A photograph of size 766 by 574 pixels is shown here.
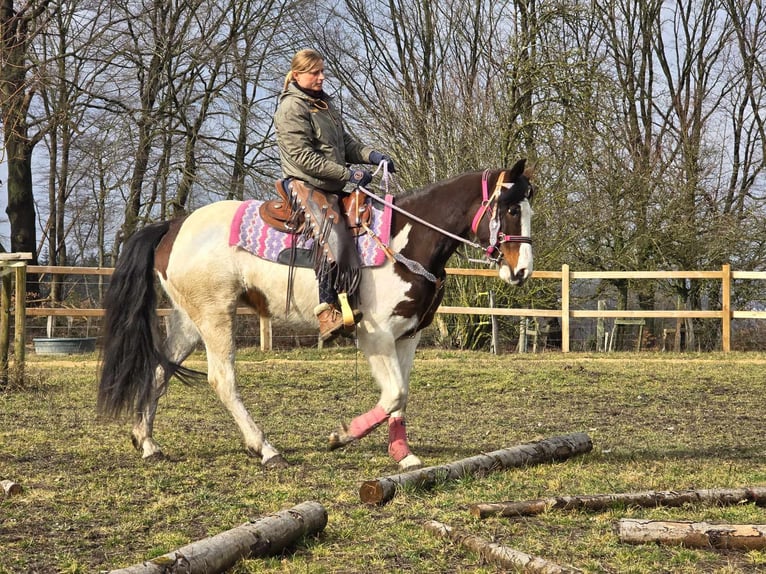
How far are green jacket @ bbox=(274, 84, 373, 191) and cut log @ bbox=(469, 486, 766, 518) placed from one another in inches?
101

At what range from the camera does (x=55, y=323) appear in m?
18.1

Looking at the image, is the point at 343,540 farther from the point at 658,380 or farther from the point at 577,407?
the point at 658,380

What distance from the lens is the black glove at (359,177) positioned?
19.9 ft

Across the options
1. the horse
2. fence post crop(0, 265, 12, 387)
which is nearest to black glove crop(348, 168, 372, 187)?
the horse

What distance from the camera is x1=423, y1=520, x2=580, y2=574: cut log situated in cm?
343

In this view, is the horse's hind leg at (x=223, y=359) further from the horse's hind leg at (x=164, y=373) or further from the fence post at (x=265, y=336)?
the fence post at (x=265, y=336)

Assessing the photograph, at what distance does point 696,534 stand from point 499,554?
0.96 m

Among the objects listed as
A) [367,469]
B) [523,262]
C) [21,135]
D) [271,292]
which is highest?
[21,135]

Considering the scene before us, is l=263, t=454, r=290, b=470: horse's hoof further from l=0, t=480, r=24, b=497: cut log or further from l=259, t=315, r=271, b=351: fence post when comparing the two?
l=259, t=315, r=271, b=351: fence post

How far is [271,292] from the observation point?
6215mm

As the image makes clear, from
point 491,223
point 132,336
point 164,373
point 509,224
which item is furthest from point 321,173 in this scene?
point 164,373

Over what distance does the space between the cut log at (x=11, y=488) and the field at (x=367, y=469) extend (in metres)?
0.05

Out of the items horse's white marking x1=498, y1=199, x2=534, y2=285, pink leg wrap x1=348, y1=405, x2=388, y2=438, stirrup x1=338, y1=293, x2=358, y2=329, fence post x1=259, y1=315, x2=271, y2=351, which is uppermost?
horse's white marking x1=498, y1=199, x2=534, y2=285

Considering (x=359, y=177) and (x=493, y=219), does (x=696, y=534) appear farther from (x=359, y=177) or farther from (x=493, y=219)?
(x=359, y=177)
